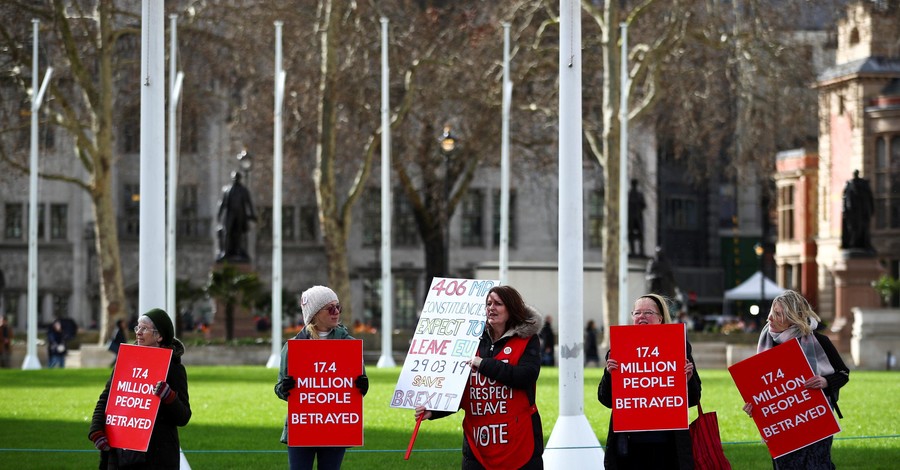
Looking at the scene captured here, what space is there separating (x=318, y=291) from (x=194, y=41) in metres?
38.4

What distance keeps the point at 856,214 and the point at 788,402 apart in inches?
1457

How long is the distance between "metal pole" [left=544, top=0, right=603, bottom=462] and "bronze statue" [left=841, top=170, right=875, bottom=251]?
3337 cm

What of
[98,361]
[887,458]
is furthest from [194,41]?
[887,458]

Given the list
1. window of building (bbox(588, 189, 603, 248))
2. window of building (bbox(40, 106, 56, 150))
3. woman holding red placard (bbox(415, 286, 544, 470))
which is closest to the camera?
woman holding red placard (bbox(415, 286, 544, 470))

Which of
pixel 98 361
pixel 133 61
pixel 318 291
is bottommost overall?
pixel 98 361

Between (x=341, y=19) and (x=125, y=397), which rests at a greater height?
(x=341, y=19)

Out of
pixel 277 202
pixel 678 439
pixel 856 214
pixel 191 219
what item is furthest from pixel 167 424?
pixel 191 219

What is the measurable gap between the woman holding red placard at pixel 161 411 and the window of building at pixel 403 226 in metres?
62.6

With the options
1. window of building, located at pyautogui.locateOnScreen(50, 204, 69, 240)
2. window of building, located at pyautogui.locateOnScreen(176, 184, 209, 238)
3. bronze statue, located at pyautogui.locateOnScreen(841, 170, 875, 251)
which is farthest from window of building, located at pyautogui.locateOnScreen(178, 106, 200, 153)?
bronze statue, located at pyautogui.locateOnScreen(841, 170, 875, 251)

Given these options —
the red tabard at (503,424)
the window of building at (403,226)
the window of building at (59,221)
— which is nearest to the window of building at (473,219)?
the window of building at (403,226)

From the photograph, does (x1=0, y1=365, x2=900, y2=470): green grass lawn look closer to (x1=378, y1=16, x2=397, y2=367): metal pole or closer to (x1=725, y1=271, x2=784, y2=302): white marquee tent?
(x1=378, y1=16, x2=397, y2=367): metal pole

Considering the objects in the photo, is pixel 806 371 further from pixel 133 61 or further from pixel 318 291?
pixel 133 61

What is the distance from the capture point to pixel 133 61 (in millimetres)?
46938

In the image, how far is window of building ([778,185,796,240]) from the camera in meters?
70.4
